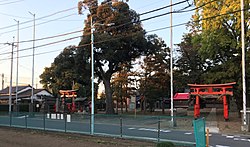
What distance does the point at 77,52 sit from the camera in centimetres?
3934

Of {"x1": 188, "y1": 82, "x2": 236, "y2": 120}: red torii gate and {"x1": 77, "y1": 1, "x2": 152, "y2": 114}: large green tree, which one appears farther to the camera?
{"x1": 77, "y1": 1, "x2": 152, "y2": 114}: large green tree

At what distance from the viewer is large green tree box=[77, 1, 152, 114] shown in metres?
38.0

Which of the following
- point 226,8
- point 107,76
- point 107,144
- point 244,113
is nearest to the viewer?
point 107,144

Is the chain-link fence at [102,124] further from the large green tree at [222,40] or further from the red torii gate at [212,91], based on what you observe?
the large green tree at [222,40]

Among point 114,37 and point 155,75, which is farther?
point 155,75

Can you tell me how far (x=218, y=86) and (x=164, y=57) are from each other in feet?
48.5

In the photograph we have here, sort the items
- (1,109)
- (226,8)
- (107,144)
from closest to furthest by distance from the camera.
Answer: (107,144), (226,8), (1,109)

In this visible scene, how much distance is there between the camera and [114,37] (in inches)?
1475

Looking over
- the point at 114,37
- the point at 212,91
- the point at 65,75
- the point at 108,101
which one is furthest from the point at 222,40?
the point at 65,75

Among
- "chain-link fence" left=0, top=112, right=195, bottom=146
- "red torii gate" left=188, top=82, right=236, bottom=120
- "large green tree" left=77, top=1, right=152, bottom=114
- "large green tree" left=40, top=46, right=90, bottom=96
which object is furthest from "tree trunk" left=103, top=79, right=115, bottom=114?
"chain-link fence" left=0, top=112, right=195, bottom=146

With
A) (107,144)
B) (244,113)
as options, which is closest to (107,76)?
(244,113)

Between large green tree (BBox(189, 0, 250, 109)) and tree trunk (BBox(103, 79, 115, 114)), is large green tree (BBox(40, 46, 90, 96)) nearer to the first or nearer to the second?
tree trunk (BBox(103, 79, 115, 114))

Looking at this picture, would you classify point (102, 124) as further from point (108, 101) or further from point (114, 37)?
point (108, 101)

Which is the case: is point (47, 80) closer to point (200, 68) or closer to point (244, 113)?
point (200, 68)
